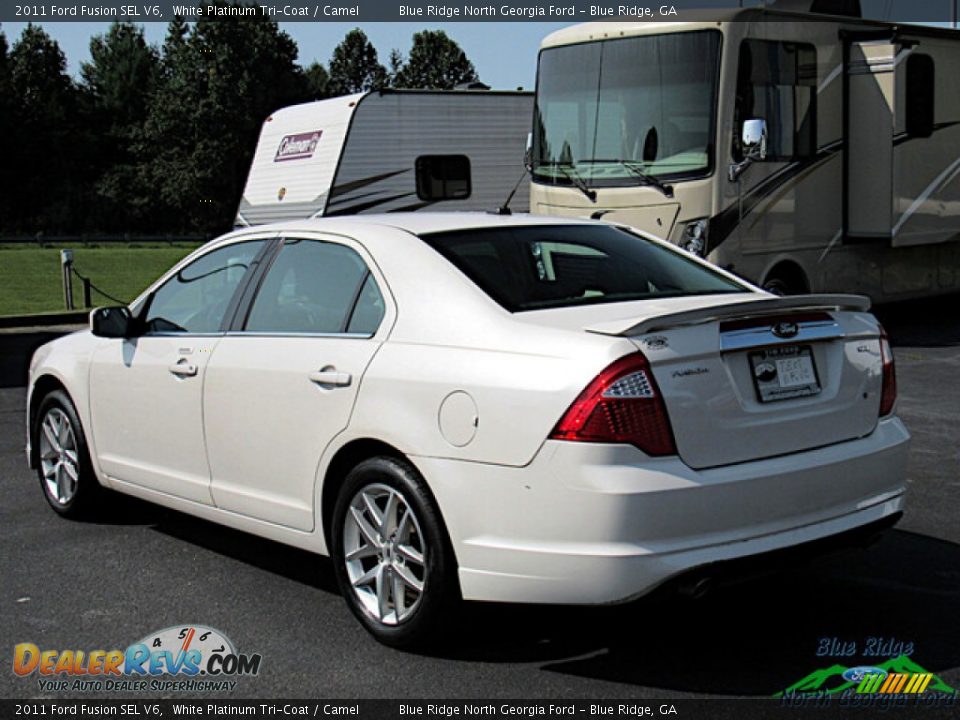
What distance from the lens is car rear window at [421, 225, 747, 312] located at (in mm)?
4871

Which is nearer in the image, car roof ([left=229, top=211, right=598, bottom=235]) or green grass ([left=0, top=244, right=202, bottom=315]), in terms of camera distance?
car roof ([left=229, top=211, right=598, bottom=235])

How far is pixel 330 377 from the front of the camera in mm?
4867

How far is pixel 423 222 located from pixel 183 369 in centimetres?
121

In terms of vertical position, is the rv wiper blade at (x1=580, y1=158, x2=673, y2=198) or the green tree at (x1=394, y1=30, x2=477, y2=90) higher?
the green tree at (x1=394, y1=30, x2=477, y2=90)

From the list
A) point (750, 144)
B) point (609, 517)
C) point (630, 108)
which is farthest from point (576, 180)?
point (609, 517)

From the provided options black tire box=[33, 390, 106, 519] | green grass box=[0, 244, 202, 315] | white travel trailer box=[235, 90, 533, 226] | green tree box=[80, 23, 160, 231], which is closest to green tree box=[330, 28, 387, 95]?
green tree box=[80, 23, 160, 231]

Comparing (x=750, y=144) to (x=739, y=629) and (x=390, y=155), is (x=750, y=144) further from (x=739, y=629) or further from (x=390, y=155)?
(x=739, y=629)

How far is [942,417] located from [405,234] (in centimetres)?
556

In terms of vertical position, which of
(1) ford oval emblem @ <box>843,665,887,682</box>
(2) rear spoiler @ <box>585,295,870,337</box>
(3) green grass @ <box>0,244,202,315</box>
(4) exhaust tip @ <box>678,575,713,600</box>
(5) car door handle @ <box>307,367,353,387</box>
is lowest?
(3) green grass @ <box>0,244,202,315</box>

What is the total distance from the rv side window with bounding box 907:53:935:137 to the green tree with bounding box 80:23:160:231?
7630 centimetres

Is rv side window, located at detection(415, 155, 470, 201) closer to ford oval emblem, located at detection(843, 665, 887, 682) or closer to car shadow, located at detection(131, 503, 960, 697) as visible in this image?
car shadow, located at detection(131, 503, 960, 697)

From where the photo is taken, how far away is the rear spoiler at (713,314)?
4.23 m

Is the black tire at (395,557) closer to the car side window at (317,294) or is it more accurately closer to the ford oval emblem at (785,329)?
the car side window at (317,294)

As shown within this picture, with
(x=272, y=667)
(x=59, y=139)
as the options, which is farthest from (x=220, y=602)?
(x=59, y=139)
